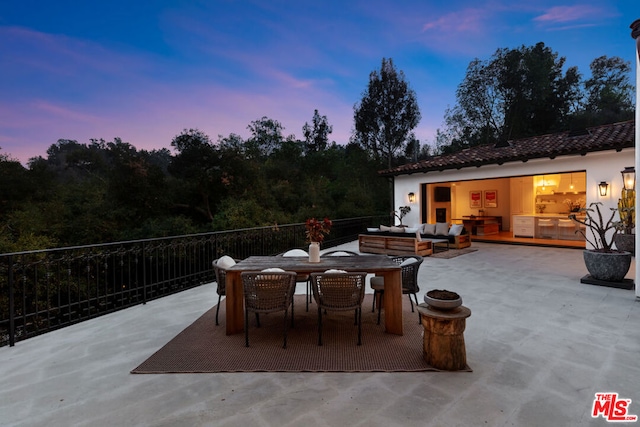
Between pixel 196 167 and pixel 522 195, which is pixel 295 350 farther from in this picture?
pixel 522 195

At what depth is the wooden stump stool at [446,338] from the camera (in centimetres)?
241

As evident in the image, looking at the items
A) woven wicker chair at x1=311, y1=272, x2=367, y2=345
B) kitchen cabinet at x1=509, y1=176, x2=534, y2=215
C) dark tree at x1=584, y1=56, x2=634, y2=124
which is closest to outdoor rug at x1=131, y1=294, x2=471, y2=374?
woven wicker chair at x1=311, y1=272, x2=367, y2=345

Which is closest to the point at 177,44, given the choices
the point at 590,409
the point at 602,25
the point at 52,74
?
the point at 52,74

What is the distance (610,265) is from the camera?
4.80 metres

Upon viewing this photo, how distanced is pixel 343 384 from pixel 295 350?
2.40 feet

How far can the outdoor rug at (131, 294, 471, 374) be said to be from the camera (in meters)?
2.55

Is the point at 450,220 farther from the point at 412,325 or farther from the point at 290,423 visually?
the point at 290,423

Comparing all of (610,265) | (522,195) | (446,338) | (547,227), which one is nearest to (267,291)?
(446,338)

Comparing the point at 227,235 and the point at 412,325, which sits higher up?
the point at 227,235

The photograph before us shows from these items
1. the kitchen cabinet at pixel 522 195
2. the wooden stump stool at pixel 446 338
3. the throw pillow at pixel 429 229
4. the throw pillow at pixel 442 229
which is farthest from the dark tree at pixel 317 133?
the wooden stump stool at pixel 446 338

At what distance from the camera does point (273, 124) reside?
1914cm

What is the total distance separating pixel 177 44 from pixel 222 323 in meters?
9.10

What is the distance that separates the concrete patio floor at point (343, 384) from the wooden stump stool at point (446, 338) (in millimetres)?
92

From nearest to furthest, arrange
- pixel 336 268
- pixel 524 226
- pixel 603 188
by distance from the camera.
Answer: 1. pixel 336 268
2. pixel 603 188
3. pixel 524 226
